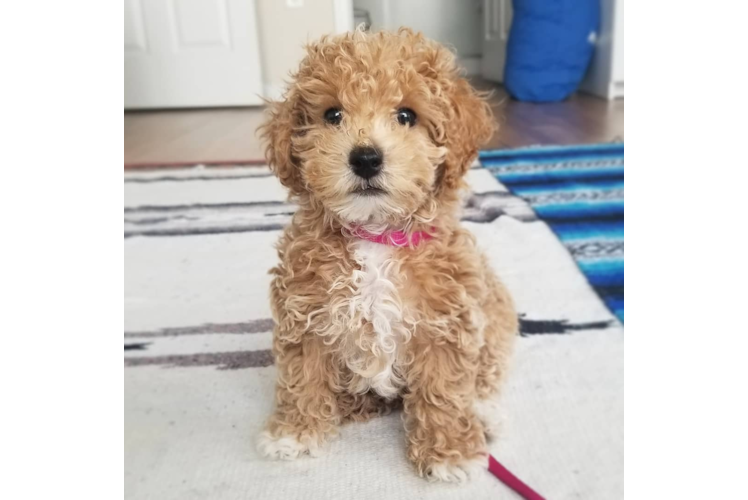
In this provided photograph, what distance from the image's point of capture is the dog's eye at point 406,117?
101 centimetres

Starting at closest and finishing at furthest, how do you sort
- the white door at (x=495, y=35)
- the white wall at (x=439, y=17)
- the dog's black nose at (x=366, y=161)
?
the dog's black nose at (x=366, y=161) → the white door at (x=495, y=35) → the white wall at (x=439, y=17)

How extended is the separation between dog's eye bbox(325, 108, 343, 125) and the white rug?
565mm

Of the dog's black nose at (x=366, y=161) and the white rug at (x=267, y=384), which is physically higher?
the dog's black nose at (x=366, y=161)

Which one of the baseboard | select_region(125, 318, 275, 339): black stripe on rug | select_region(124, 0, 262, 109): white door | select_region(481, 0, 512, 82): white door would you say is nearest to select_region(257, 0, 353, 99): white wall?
select_region(124, 0, 262, 109): white door

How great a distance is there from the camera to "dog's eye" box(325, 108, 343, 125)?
1009 mm

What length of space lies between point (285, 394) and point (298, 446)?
93 mm

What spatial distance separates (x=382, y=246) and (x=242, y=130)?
271 cm

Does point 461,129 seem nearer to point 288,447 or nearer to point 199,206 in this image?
point 288,447

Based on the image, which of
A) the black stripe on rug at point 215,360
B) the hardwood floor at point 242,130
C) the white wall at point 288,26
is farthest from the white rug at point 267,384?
the white wall at point 288,26

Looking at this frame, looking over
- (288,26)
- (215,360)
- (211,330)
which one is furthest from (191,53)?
(215,360)

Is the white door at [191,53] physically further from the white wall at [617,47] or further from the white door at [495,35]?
the white wall at [617,47]

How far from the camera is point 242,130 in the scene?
3531mm

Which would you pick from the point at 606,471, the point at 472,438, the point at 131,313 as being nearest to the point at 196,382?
the point at 131,313
